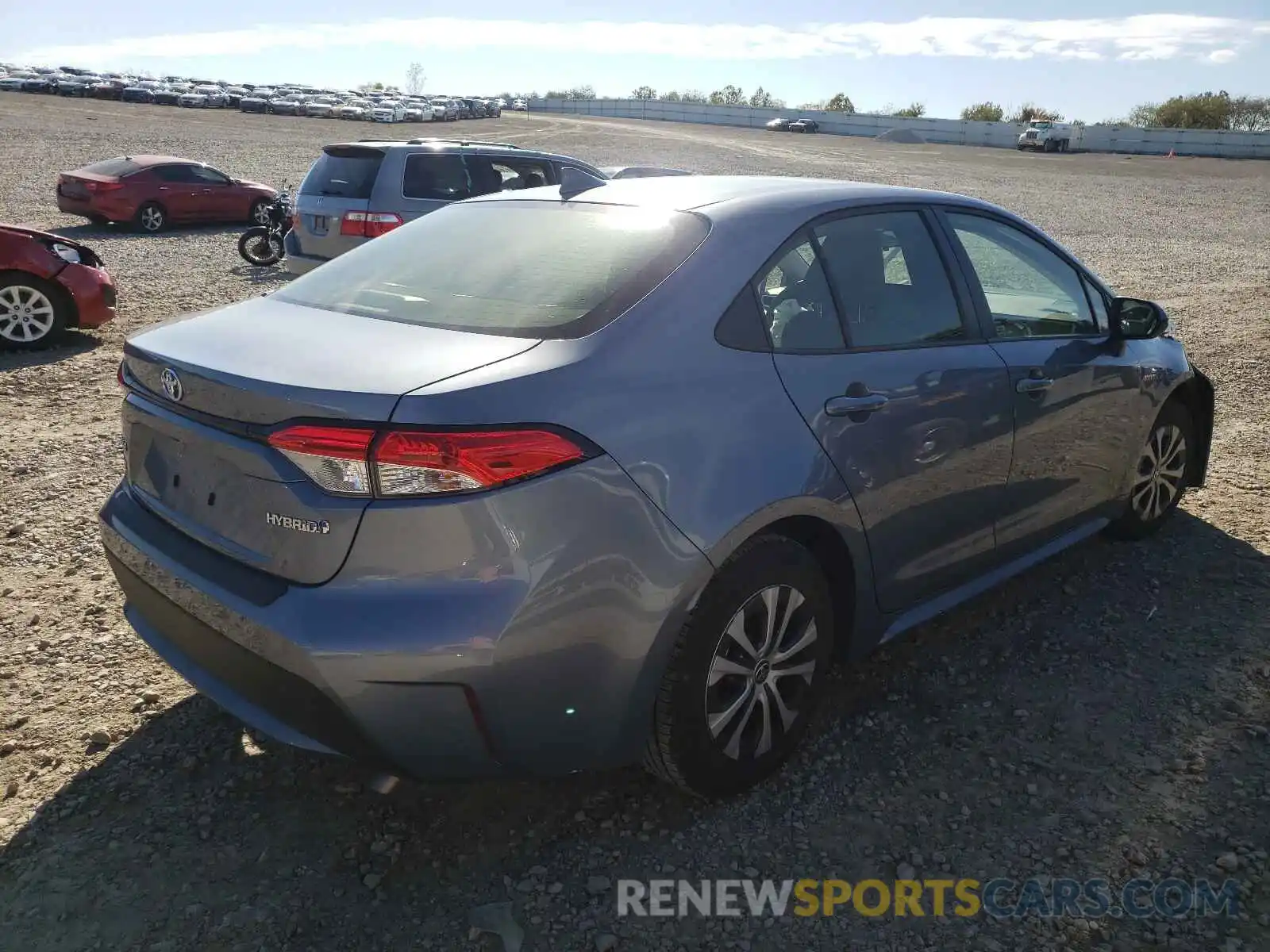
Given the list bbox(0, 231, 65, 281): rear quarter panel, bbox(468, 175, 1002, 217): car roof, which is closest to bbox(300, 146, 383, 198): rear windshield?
bbox(0, 231, 65, 281): rear quarter panel

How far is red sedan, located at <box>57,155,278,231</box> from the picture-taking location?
15656 mm

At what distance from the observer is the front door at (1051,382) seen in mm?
3611

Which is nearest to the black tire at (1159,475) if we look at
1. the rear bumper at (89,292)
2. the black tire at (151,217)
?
the rear bumper at (89,292)

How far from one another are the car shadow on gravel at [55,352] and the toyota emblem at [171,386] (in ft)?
20.0

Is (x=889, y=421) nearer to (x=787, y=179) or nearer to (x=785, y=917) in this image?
(x=787, y=179)

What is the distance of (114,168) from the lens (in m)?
16.1

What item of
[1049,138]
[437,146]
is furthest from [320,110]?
[437,146]

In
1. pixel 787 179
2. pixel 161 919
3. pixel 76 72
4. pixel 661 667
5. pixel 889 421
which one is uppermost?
pixel 76 72

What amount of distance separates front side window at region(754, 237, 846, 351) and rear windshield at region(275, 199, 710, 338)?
9.9 inches

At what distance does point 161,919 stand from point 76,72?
244 ft

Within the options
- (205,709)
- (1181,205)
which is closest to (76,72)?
(1181,205)

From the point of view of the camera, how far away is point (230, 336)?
2.64 metres

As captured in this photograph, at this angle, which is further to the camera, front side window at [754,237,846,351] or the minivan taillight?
front side window at [754,237,846,351]

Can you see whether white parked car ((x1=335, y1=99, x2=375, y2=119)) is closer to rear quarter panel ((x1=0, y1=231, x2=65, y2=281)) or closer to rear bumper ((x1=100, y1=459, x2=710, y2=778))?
rear quarter panel ((x1=0, y1=231, x2=65, y2=281))
